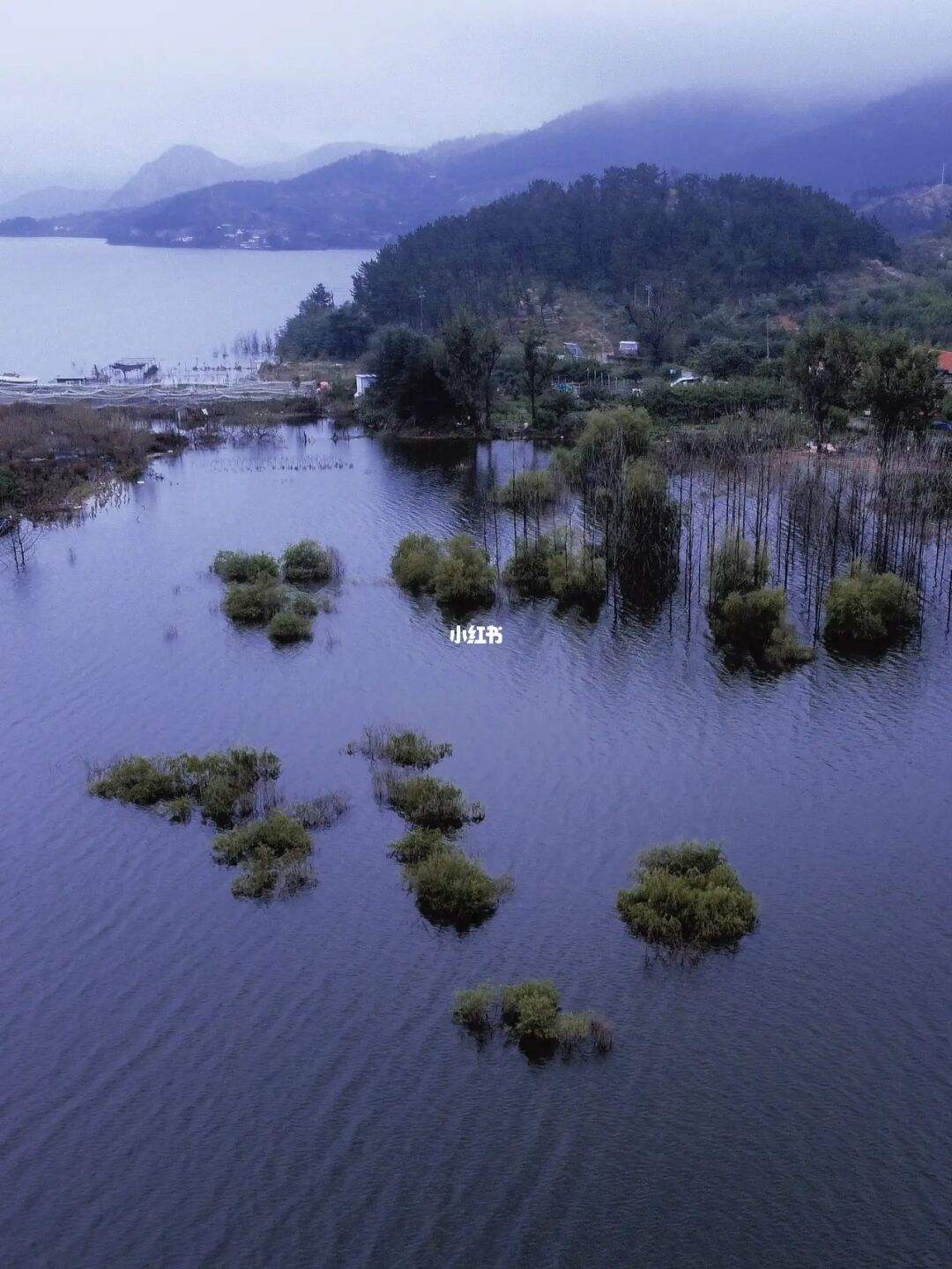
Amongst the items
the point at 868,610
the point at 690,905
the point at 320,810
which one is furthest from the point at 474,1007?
the point at 868,610

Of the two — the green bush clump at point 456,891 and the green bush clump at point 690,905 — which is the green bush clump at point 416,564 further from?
the green bush clump at point 690,905

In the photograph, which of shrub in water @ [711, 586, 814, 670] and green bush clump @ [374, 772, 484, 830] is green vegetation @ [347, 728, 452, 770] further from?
shrub in water @ [711, 586, 814, 670]

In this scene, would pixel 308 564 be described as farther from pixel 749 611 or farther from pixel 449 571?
pixel 749 611

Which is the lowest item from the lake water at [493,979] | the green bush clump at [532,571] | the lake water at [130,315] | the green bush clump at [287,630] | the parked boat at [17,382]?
the lake water at [493,979]

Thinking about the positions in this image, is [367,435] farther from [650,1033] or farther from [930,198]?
[930,198]

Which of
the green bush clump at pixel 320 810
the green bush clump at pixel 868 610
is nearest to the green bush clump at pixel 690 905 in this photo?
the green bush clump at pixel 320 810

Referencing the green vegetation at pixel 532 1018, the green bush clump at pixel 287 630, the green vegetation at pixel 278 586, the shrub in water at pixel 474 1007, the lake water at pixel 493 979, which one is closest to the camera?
the lake water at pixel 493 979
